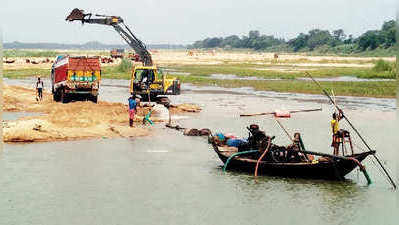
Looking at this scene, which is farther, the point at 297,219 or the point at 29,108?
the point at 29,108

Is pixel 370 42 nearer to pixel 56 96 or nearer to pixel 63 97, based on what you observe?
pixel 56 96

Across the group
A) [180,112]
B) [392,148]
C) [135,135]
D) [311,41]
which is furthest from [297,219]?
[311,41]

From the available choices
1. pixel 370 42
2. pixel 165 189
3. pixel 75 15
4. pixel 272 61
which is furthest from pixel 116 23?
pixel 370 42

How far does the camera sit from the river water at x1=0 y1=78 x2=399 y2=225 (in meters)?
18.8

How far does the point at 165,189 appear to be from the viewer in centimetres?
2180

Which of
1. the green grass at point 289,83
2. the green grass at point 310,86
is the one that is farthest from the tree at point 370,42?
the green grass at point 310,86

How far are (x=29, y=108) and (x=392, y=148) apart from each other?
22.6 m

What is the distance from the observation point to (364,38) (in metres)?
153

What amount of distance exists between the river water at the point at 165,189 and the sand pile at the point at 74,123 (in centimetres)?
97

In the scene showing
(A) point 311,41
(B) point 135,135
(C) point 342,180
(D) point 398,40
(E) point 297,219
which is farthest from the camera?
(A) point 311,41

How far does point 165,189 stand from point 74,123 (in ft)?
39.4

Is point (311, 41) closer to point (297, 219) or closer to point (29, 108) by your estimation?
point (29, 108)

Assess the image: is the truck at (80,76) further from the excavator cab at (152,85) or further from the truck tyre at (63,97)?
the excavator cab at (152,85)

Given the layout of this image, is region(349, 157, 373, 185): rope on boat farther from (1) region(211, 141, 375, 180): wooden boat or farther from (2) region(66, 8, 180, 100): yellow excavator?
(2) region(66, 8, 180, 100): yellow excavator
